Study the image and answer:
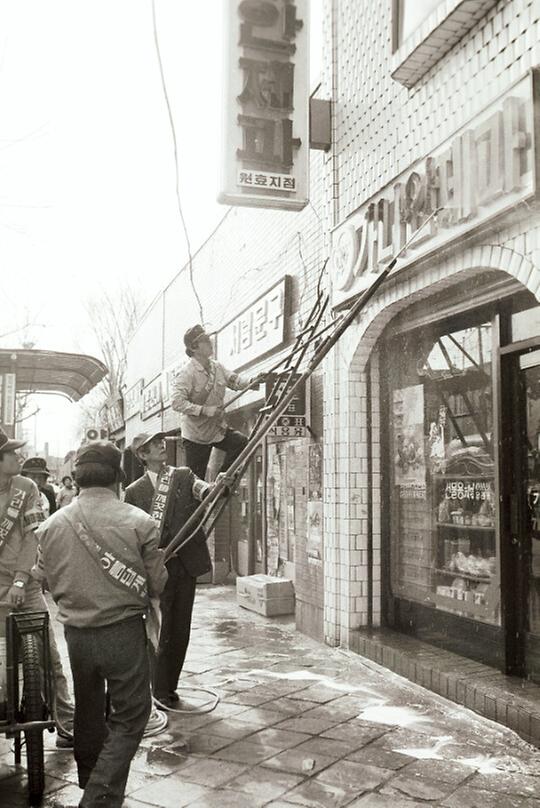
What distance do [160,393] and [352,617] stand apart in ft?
35.8

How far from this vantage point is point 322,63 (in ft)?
26.6

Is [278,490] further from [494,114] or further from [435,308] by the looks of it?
[494,114]

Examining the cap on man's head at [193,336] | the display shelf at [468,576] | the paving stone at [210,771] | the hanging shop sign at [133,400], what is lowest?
the paving stone at [210,771]

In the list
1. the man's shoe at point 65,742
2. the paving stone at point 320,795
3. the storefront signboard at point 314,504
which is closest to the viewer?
the paving stone at point 320,795

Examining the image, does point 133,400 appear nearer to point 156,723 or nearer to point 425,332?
point 425,332

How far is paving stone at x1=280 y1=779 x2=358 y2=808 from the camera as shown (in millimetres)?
3842

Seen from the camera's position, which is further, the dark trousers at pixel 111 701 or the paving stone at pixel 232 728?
the paving stone at pixel 232 728

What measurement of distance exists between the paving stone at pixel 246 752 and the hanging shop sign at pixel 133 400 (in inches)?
662

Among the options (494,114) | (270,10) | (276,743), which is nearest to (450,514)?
(276,743)

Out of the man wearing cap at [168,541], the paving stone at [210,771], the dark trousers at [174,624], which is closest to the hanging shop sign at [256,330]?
the man wearing cap at [168,541]

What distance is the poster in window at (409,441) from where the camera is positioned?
→ 698 cm

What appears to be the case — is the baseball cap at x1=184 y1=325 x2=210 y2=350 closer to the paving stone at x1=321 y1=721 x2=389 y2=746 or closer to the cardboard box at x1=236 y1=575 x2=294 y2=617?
the paving stone at x1=321 y1=721 x2=389 y2=746

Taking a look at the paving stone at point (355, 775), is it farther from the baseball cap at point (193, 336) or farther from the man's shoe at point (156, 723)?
the baseball cap at point (193, 336)

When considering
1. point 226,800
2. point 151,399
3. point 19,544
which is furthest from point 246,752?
point 151,399
